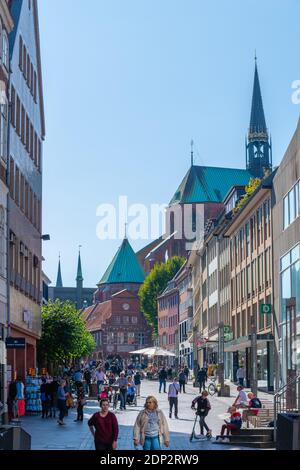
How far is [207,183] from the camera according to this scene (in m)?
155

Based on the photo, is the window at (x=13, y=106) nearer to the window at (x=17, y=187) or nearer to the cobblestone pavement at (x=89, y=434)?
the window at (x=17, y=187)

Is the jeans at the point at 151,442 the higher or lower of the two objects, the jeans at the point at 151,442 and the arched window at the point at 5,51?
the lower

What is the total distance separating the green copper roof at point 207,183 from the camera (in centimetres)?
15250

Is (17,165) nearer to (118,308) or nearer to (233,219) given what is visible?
(233,219)

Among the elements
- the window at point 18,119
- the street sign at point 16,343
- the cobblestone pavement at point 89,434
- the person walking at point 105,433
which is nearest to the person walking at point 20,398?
the cobblestone pavement at point 89,434

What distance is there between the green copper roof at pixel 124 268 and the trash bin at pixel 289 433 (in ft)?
542

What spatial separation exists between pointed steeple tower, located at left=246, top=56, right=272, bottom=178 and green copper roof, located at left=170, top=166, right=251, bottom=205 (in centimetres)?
257

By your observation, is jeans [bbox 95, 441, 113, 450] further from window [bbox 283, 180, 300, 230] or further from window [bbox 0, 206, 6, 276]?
window [bbox 283, 180, 300, 230]

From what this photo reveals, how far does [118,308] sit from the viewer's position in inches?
6781

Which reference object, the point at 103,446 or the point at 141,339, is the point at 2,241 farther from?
the point at 141,339

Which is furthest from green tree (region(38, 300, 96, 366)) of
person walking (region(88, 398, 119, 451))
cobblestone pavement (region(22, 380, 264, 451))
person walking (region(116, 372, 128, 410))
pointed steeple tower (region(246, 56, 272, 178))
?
pointed steeple tower (region(246, 56, 272, 178))

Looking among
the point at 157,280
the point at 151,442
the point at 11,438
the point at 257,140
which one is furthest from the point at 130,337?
the point at 151,442

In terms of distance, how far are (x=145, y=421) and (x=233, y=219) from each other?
165ft
